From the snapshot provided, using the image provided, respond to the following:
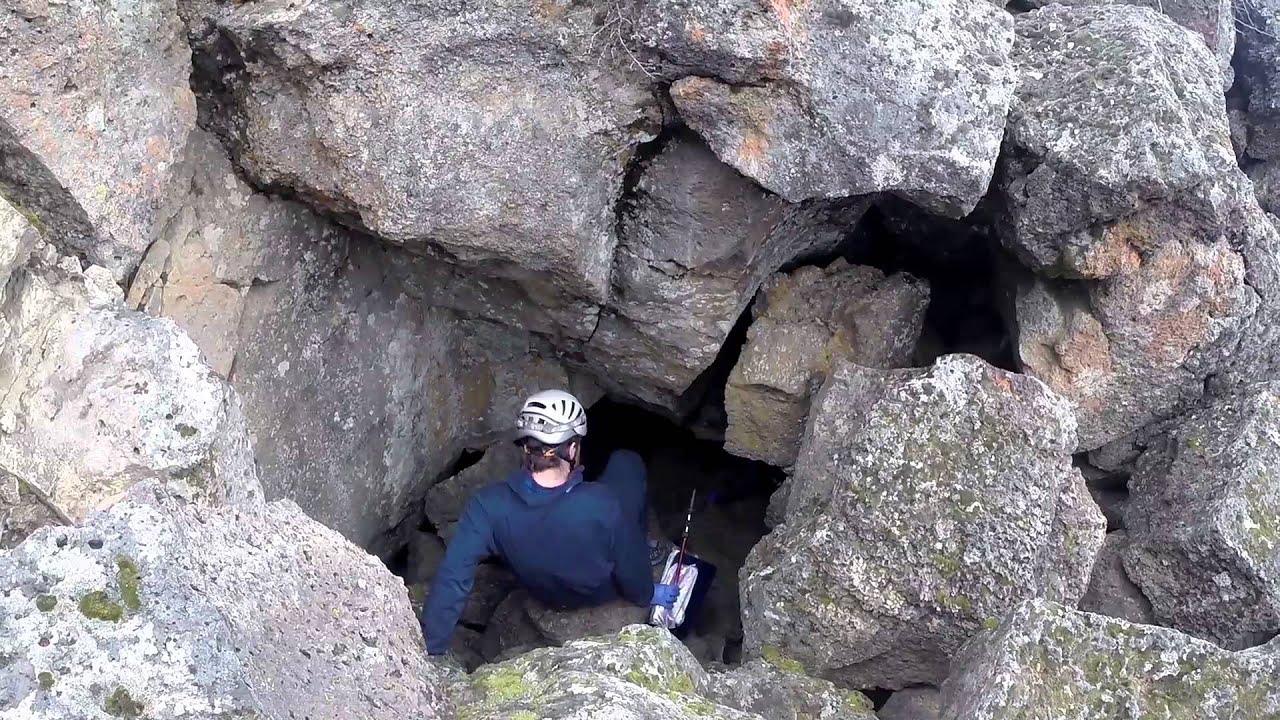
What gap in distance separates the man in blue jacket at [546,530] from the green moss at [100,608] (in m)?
2.19

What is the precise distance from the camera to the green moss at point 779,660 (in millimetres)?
3645

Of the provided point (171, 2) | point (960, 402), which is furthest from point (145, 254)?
point (960, 402)

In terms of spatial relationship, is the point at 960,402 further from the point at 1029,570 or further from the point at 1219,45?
the point at 1219,45

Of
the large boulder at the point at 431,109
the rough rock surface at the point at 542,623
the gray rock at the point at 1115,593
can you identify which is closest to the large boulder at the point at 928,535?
the gray rock at the point at 1115,593

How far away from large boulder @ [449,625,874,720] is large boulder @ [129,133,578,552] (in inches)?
70.5

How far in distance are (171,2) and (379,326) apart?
63.3 inches

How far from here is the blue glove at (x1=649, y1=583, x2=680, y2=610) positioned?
4.76m

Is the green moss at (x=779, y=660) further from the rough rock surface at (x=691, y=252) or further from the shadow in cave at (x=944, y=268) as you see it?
the shadow in cave at (x=944, y=268)

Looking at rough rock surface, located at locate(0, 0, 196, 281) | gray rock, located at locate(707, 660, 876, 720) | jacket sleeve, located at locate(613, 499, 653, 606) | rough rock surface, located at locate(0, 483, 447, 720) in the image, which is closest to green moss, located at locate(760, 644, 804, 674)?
gray rock, located at locate(707, 660, 876, 720)

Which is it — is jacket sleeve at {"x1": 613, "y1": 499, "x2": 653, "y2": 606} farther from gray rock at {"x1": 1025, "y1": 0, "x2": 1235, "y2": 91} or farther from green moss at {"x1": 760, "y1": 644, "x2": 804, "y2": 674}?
gray rock at {"x1": 1025, "y1": 0, "x2": 1235, "y2": 91}

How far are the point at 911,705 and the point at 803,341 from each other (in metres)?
1.65

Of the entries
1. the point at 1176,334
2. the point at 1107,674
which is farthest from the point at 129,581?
the point at 1176,334

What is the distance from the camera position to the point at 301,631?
2.36 m

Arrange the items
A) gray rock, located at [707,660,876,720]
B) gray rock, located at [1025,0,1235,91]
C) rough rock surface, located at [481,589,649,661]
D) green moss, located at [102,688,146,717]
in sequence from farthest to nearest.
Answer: gray rock, located at [1025,0,1235,91]
rough rock surface, located at [481,589,649,661]
gray rock, located at [707,660,876,720]
green moss, located at [102,688,146,717]
